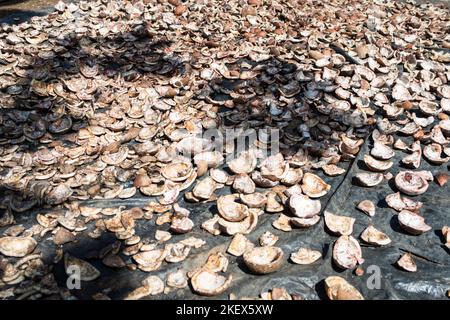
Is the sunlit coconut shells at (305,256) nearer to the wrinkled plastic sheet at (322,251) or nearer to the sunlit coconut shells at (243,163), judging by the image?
the wrinkled plastic sheet at (322,251)

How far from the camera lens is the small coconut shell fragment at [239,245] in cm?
150

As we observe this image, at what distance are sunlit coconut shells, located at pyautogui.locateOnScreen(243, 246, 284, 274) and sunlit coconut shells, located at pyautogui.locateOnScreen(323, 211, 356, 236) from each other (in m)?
0.25

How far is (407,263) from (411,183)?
453 mm

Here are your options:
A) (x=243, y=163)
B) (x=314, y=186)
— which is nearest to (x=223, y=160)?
(x=243, y=163)

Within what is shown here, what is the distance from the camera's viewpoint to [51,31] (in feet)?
10.5

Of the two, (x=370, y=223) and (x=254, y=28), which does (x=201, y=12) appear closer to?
(x=254, y=28)

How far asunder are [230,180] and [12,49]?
6.85 feet

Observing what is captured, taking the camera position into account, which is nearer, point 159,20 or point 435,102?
point 435,102

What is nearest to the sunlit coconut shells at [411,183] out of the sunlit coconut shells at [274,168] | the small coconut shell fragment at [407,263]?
the small coconut shell fragment at [407,263]

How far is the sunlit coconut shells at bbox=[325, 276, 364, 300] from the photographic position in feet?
4.32

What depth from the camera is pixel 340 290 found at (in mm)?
1325

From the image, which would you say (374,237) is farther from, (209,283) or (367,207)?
(209,283)

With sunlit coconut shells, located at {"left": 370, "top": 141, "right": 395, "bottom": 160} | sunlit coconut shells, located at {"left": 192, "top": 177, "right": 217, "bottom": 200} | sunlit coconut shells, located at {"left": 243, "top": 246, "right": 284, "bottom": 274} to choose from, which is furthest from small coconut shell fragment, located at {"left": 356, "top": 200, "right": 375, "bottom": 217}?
sunlit coconut shells, located at {"left": 192, "top": 177, "right": 217, "bottom": 200}

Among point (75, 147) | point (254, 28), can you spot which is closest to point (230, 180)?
point (75, 147)
